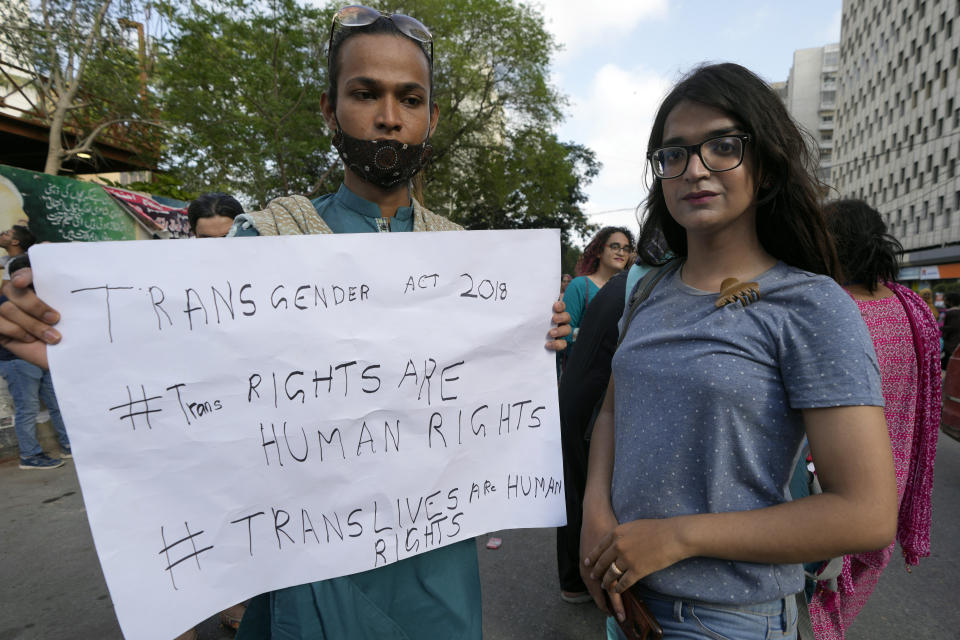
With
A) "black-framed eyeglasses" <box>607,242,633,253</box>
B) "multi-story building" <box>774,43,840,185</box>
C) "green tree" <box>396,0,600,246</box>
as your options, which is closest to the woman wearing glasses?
"black-framed eyeglasses" <box>607,242,633,253</box>

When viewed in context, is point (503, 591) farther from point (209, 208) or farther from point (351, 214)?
point (209, 208)

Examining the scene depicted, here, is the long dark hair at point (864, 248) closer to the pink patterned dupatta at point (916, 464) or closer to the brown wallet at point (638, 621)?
the pink patterned dupatta at point (916, 464)

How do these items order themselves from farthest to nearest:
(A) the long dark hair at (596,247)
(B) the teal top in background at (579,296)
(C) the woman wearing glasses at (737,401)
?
(A) the long dark hair at (596,247)
(B) the teal top in background at (579,296)
(C) the woman wearing glasses at (737,401)

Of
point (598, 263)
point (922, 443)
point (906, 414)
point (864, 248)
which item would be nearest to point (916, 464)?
point (922, 443)

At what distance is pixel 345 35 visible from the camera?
130 cm

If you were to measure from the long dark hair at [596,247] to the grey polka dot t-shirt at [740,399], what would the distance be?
10.2 feet

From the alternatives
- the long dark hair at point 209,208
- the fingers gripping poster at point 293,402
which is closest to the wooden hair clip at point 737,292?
the fingers gripping poster at point 293,402

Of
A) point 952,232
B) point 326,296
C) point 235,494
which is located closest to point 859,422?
point 326,296

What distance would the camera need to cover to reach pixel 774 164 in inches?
43.2

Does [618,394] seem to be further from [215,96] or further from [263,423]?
[215,96]

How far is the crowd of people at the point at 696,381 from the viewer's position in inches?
35.5

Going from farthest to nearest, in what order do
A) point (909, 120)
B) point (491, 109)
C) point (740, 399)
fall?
point (909, 120), point (491, 109), point (740, 399)

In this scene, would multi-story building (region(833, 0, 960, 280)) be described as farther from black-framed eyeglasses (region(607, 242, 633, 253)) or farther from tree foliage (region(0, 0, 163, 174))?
tree foliage (region(0, 0, 163, 174))

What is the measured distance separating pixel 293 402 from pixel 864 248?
2117 millimetres
